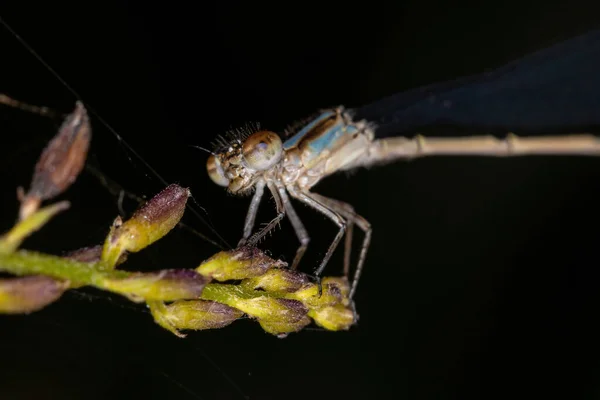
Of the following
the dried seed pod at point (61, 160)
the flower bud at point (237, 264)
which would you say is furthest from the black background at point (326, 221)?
the dried seed pod at point (61, 160)

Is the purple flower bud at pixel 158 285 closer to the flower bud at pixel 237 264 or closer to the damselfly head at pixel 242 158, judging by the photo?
the flower bud at pixel 237 264

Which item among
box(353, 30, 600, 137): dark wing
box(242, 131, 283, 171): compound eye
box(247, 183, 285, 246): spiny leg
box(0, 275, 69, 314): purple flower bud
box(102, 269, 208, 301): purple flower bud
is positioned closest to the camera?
box(0, 275, 69, 314): purple flower bud

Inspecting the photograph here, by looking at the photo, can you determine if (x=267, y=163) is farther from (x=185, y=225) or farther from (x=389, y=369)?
(x=389, y=369)

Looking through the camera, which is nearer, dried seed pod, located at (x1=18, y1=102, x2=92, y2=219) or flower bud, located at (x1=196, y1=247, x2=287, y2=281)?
dried seed pod, located at (x1=18, y1=102, x2=92, y2=219)

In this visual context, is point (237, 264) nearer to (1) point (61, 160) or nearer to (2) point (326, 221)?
(1) point (61, 160)

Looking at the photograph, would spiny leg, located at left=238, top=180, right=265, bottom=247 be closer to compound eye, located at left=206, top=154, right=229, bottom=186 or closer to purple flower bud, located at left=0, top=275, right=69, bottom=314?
compound eye, located at left=206, top=154, right=229, bottom=186

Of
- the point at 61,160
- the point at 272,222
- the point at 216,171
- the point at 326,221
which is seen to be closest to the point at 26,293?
the point at 61,160

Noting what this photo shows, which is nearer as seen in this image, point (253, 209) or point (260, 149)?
point (260, 149)

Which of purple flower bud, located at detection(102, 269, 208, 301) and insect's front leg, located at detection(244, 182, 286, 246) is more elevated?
insect's front leg, located at detection(244, 182, 286, 246)

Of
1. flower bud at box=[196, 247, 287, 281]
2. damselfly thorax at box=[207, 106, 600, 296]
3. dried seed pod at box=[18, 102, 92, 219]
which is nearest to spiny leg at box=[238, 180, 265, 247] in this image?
damselfly thorax at box=[207, 106, 600, 296]
